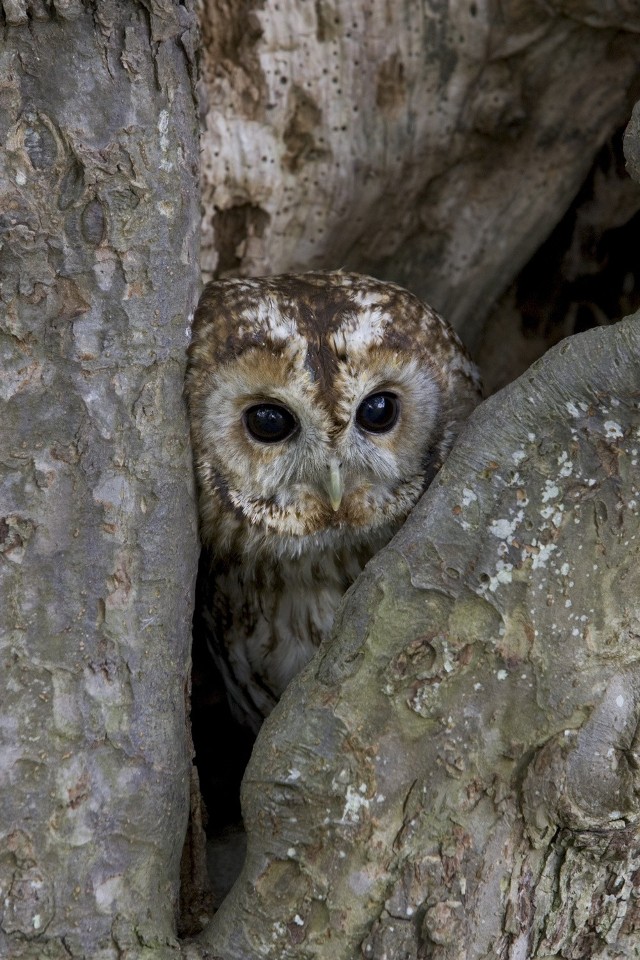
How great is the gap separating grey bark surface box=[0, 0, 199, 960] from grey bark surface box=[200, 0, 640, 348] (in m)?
0.79

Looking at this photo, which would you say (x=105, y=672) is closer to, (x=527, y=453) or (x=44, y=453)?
(x=44, y=453)

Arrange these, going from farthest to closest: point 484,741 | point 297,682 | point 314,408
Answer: point 314,408 → point 297,682 → point 484,741

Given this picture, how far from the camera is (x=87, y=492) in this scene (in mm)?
1626

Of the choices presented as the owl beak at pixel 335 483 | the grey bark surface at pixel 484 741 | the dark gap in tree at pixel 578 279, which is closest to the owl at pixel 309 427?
the owl beak at pixel 335 483

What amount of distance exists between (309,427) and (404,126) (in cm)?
104

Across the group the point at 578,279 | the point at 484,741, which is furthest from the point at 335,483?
the point at 578,279

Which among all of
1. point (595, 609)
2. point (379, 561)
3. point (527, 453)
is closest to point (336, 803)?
point (379, 561)

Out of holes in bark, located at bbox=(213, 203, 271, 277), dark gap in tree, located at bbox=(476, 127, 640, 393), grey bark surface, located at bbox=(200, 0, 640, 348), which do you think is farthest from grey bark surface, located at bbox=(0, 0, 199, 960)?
dark gap in tree, located at bbox=(476, 127, 640, 393)

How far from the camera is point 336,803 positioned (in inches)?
62.0

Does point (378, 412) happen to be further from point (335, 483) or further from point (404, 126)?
point (404, 126)

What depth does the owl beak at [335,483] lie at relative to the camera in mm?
1990

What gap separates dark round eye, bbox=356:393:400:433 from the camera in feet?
6.74

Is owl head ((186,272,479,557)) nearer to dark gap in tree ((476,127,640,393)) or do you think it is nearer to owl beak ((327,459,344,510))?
owl beak ((327,459,344,510))

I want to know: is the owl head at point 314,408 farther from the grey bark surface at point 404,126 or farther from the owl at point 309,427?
the grey bark surface at point 404,126
